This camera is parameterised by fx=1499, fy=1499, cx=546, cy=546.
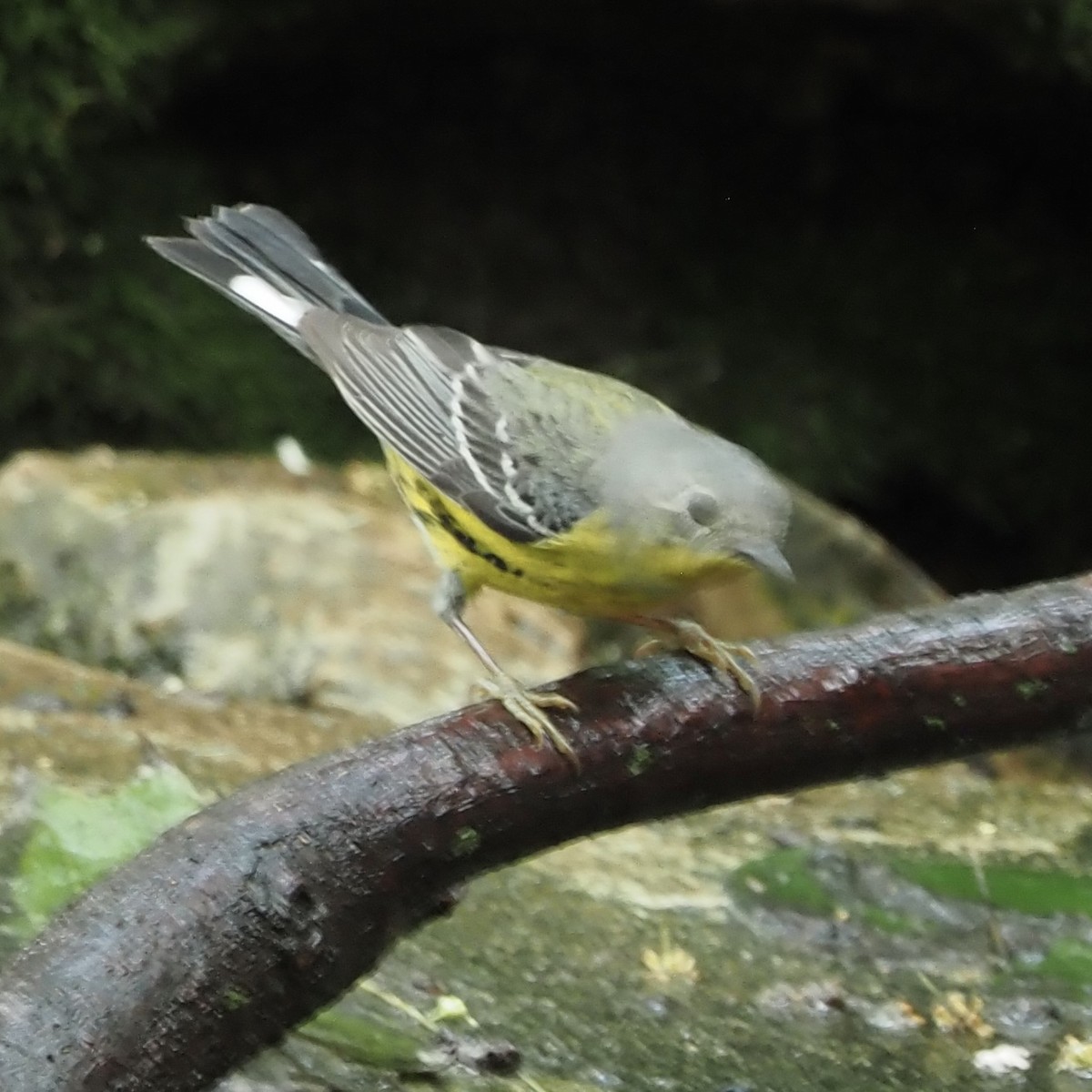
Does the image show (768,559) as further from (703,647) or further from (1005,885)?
(1005,885)

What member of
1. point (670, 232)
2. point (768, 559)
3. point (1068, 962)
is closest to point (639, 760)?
point (768, 559)

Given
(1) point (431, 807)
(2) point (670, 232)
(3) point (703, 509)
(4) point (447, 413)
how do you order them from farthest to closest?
(2) point (670, 232) < (4) point (447, 413) < (3) point (703, 509) < (1) point (431, 807)

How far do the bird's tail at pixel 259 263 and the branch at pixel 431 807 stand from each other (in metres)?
1.37

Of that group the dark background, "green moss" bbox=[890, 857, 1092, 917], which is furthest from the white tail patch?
the dark background

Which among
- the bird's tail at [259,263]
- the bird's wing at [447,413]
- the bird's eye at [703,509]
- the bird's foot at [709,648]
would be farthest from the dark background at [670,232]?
the bird's eye at [703,509]

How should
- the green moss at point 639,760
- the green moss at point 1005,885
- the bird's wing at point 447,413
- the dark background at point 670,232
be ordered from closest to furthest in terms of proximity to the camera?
the green moss at point 639,760
the bird's wing at point 447,413
the green moss at point 1005,885
the dark background at point 670,232

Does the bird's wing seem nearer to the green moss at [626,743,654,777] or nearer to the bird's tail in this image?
the bird's tail

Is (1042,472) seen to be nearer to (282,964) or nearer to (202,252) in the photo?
(202,252)

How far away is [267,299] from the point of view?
3.15 metres

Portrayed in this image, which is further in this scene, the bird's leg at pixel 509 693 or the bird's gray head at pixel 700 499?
the bird's gray head at pixel 700 499

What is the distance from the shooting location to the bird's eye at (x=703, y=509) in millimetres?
2240

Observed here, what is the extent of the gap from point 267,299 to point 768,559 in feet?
4.72

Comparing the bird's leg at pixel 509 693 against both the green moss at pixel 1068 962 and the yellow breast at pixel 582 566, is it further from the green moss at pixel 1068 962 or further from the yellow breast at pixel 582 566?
the green moss at pixel 1068 962

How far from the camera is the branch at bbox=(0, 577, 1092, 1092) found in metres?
1.58
